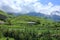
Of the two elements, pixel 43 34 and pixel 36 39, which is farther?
pixel 43 34

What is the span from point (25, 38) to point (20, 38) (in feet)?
3.71

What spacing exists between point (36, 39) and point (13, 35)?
4.98m

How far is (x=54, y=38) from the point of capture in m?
46.5

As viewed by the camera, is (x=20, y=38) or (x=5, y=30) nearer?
(x=20, y=38)

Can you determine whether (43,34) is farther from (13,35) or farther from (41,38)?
(13,35)

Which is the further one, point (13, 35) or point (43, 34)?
point (43, 34)

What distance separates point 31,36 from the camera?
4653cm

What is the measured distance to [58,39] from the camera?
4734 cm

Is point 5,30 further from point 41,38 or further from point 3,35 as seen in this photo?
point 41,38

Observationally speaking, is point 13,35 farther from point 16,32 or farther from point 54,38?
point 54,38

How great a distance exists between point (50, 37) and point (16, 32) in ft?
24.1

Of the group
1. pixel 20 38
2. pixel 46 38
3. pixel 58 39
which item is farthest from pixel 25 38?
pixel 58 39

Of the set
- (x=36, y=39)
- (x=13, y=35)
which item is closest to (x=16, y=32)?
(x=13, y=35)

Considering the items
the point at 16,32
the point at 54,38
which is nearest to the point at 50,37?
the point at 54,38
